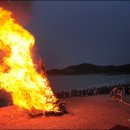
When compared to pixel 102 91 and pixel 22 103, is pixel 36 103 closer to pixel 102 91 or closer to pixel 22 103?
pixel 22 103

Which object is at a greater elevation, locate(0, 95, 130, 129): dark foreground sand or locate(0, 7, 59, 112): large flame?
locate(0, 7, 59, 112): large flame

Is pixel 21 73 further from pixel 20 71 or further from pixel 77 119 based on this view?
pixel 77 119

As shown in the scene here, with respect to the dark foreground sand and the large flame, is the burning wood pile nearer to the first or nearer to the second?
the large flame

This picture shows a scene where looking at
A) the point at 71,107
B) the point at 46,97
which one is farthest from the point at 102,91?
the point at 46,97

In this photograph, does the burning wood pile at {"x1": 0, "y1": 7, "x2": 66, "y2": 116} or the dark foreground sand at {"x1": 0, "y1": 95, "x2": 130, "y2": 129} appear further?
the burning wood pile at {"x1": 0, "y1": 7, "x2": 66, "y2": 116}

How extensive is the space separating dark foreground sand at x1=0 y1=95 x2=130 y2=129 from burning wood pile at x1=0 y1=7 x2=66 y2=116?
1.26 m

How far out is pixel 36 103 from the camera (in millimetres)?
22984

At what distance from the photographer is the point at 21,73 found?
22.8 meters

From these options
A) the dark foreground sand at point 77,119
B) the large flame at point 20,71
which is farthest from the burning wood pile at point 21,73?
the dark foreground sand at point 77,119

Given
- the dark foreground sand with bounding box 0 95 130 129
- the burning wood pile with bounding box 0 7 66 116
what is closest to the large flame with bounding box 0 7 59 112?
the burning wood pile with bounding box 0 7 66 116

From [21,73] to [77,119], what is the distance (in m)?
6.20

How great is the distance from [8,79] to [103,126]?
8974 millimetres

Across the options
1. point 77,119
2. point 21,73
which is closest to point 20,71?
point 21,73

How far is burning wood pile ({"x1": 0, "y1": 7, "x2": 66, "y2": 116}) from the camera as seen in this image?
74.6ft
